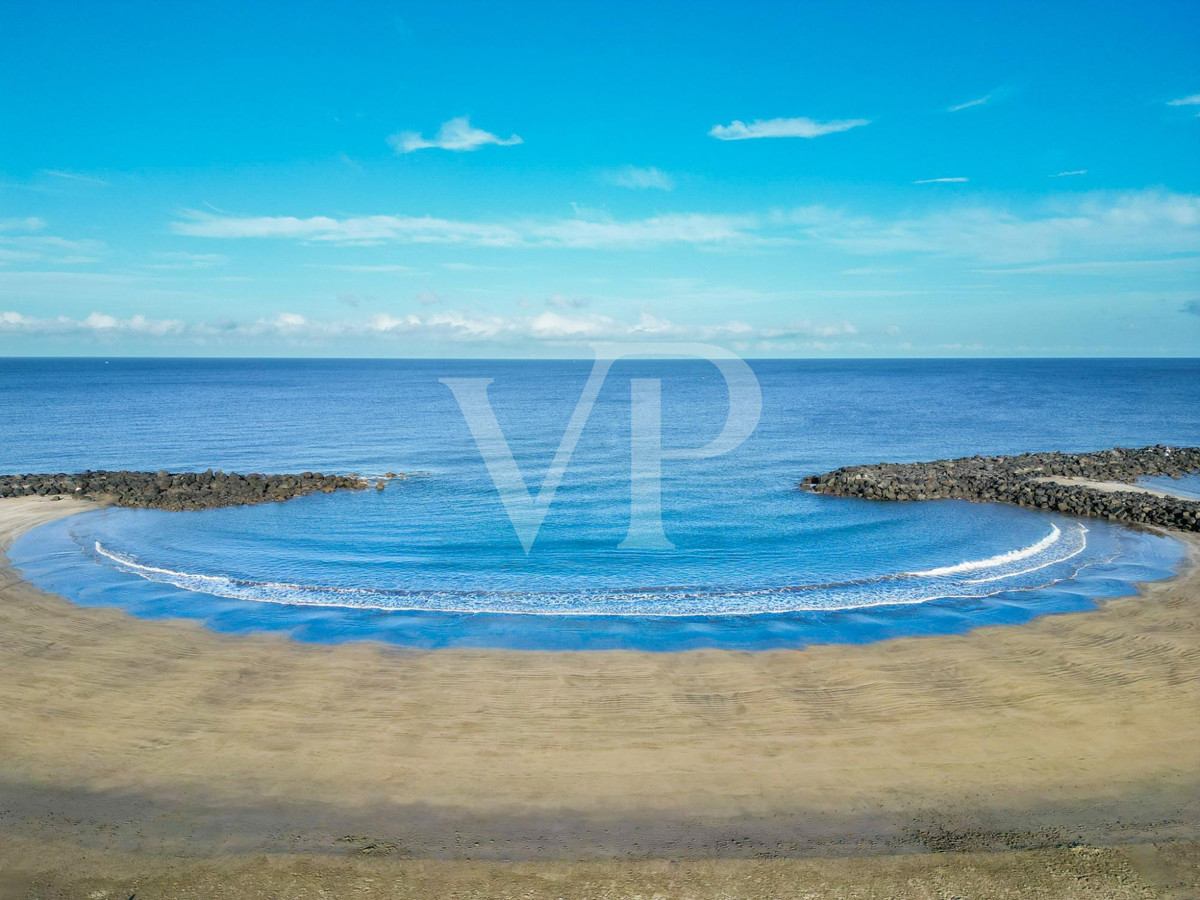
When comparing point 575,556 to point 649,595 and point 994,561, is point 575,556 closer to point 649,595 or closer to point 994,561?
point 649,595

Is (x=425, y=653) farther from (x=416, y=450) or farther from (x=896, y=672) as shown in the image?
(x=416, y=450)

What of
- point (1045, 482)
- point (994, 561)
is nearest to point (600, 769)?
point (994, 561)

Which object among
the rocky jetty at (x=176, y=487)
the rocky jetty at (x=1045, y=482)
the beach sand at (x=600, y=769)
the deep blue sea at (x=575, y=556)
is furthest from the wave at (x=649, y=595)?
the rocky jetty at (x=176, y=487)

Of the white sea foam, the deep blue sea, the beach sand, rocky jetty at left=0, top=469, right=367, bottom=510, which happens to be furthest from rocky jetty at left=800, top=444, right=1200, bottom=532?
rocky jetty at left=0, top=469, right=367, bottom=510

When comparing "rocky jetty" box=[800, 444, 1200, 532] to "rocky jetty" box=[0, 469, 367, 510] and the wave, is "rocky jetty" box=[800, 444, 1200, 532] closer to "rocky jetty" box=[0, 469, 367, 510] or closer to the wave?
the wave

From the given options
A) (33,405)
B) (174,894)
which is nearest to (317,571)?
(174,894)

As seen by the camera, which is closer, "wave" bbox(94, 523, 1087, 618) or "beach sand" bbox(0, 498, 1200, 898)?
"beach sand" bbox(0, 498, 1200, 898)
